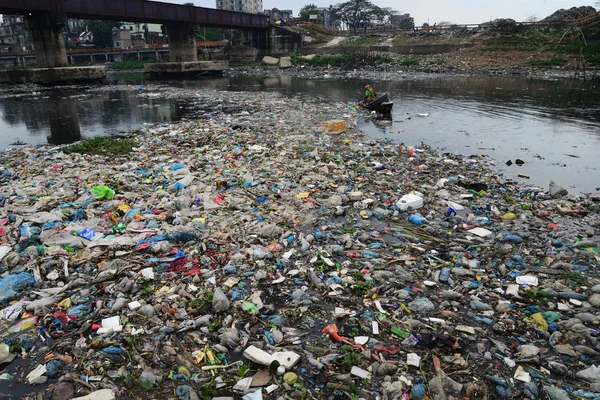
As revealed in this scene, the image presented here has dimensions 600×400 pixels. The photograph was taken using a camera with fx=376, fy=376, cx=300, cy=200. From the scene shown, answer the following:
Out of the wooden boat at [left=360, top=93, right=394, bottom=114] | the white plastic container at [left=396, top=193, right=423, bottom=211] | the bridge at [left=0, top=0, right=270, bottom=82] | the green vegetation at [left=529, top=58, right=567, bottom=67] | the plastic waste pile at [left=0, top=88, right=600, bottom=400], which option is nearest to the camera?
the plastic waste pile at [left=0, top=88, right=600, bottom=400]

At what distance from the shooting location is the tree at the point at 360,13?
258ft

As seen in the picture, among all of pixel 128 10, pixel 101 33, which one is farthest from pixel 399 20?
pixel 128 10

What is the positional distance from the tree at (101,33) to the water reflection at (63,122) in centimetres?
7039

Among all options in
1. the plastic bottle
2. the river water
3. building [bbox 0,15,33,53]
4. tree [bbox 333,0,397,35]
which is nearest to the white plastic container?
the plastic bottle

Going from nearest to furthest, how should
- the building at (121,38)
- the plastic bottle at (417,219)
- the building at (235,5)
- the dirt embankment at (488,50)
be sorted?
the plastic bottle at (417,219) → the dirt embankment at (488,50) → the building at (121,38) → the building at (235,5)

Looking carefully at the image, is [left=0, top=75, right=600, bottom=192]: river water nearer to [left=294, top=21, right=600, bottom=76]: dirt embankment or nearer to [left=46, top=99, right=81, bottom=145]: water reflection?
[left=46, top=99, right=81, bottom=145]: water reflection

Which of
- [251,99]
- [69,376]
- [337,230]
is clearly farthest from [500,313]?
[251,99]

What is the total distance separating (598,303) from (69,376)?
410cm

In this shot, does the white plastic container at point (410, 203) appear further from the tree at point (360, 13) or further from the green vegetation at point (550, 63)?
the tree at point (360, 13)

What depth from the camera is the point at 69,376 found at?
2.46 m

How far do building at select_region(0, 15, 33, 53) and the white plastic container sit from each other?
102818mm

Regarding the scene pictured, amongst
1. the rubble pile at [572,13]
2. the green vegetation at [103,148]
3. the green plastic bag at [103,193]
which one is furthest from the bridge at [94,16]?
the rubble pile at [572,13]

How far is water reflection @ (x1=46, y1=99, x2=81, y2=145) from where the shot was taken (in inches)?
416

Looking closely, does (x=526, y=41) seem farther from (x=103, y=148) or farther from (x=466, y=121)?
(x=103, y=148)
